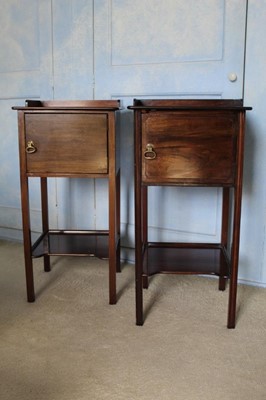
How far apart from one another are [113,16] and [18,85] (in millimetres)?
721

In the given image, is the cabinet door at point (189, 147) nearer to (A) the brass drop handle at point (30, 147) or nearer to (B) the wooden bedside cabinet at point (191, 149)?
(B) the wooden bedside cabinet at point (191, 149)

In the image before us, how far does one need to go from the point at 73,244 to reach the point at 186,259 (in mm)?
571

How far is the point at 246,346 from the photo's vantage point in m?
1.43

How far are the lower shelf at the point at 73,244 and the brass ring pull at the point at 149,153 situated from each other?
586 mm

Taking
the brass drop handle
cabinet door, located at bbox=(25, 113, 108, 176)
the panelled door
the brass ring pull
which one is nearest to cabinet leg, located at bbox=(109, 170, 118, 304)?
cabinet door, located at bbox=(25, 113, 108, 176)

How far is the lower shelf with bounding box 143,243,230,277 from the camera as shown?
1710mm

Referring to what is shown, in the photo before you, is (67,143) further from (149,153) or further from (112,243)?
(112,243)

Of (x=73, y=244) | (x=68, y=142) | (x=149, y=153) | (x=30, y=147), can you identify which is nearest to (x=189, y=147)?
(x=149, y=153)

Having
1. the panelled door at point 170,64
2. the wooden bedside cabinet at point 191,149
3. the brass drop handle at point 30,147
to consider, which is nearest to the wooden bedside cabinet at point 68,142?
the brass drop handle at point 30,147

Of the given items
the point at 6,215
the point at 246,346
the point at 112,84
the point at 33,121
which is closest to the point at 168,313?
the point at 246,346

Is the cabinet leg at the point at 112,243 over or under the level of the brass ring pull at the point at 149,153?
under

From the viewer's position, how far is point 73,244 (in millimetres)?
2018

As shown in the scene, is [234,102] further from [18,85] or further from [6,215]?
[6,215]

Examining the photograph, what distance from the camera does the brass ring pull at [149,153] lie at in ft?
4.91
